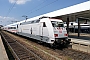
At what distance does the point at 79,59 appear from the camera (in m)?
9.83

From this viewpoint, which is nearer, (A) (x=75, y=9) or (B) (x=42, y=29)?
(B) (x=42, y=29)

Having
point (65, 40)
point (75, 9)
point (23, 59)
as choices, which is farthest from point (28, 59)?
point (75, 9)

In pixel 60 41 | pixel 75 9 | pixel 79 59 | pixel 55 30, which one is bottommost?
pixel 79 59

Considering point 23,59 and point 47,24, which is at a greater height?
point 47,24

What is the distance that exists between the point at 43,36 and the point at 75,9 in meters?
7.30

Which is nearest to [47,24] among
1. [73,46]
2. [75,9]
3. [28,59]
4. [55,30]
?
[55,30]

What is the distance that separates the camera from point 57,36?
13.2 m

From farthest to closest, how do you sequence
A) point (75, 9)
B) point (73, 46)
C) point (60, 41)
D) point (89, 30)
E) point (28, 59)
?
1. point (89, 30)
2. point (75, 9)
3. point (73, 46)
4. point (60, 41)
5. point (28, 59)

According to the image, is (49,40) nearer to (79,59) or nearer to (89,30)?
(79,59)

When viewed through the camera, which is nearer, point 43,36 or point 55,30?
point 55,30

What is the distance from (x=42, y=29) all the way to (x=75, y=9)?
22.6ft

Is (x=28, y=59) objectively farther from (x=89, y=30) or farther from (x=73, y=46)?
(x=89, y=30)

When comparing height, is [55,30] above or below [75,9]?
below

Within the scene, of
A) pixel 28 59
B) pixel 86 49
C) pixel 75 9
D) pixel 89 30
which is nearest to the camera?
pixel 28 59
